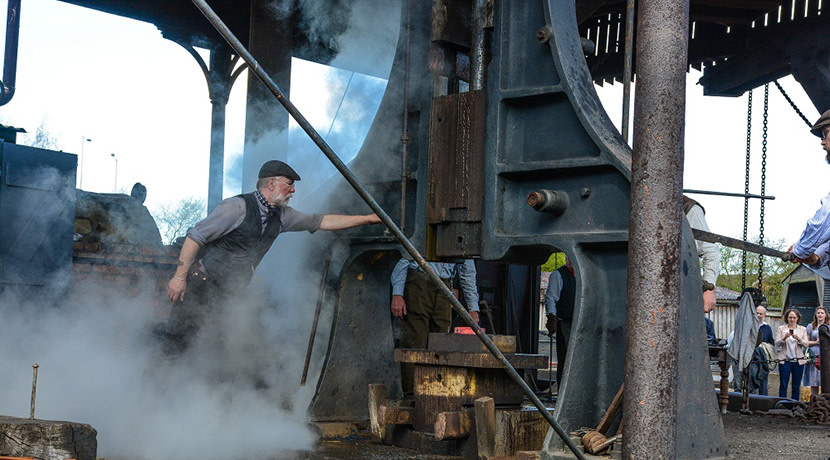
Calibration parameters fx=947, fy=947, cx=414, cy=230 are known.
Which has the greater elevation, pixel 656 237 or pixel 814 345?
pixel 656 237

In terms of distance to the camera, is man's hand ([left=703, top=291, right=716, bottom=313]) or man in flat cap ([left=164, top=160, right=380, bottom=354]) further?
man's hand ([left=703, top=291, right=716, bottom=313])

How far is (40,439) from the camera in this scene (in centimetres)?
380

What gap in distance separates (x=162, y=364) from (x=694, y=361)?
10.1ft

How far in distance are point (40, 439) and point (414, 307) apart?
381 cm

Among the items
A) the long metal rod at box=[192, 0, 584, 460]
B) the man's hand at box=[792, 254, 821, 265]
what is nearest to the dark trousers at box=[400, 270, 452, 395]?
the man's hand at box=[792, 254, 821, 265]

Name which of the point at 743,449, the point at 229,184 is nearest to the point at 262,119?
the point at 229,184

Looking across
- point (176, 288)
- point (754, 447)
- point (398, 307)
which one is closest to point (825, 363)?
point (754, 447)

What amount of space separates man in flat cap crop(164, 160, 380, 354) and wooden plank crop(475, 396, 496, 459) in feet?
4.26

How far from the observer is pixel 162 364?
5.68 meters

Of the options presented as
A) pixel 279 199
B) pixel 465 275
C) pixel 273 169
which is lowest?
pixel 465 275

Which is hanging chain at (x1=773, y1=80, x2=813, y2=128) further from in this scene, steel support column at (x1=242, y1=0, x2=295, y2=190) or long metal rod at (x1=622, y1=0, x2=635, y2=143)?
long metal rod at (x1=622, y1=0, x2=635, y2=143)

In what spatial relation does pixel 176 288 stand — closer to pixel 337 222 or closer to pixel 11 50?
pixel 337 222

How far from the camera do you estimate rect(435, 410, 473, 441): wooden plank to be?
5.20m

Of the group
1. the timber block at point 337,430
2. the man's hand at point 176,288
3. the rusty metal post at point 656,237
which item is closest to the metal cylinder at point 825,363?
the timber block at point 337,430
